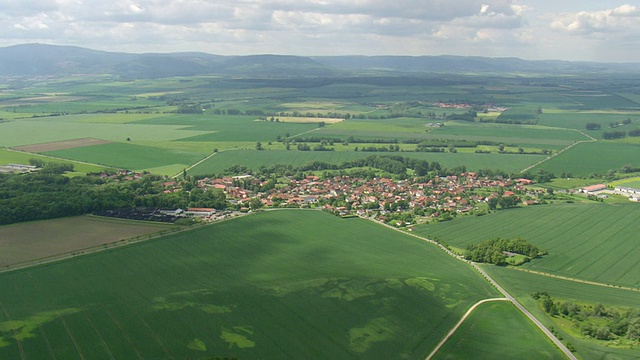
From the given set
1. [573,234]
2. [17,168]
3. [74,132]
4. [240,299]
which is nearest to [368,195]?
[573,234]

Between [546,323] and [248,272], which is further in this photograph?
[248,272]

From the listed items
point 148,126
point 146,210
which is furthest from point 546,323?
point 148,126

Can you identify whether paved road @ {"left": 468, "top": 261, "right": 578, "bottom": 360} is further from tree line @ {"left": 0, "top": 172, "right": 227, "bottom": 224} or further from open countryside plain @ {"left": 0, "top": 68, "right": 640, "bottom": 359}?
tree line @ {"left": 0, "top": 172, "right": 227, "bottom": 224}

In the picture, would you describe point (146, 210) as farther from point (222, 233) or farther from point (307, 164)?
point (307, 164)

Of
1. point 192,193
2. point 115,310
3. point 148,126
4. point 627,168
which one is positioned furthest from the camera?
point 148,126

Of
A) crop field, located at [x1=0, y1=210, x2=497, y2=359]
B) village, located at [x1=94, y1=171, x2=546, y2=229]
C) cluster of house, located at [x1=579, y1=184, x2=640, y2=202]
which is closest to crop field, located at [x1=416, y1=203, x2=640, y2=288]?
Result: village, located at [x1=94, y1=171, x2=546, y2=229]
